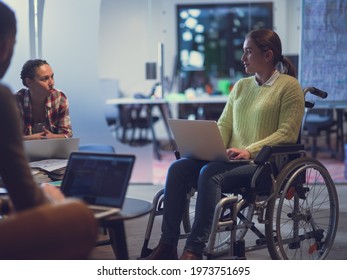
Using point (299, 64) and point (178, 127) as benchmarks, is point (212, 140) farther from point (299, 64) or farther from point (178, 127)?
point (299, 64)

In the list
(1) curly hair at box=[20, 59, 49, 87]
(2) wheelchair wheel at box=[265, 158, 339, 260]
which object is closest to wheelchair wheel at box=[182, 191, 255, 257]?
(2) wheelchair wheel at box=[265, 158, 339, 260]

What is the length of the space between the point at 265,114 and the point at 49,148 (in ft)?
3.10

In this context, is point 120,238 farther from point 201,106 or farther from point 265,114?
point 201,106

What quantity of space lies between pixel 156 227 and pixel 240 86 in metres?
1.08

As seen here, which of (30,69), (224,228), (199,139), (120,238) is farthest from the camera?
(30,69)

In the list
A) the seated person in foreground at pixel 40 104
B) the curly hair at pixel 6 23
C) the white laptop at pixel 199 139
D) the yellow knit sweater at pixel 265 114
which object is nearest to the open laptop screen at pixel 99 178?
the curly hair at pixel 6 23

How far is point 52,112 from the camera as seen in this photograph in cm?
341

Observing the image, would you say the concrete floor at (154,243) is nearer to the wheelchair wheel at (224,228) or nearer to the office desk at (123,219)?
the wheelchair wheel at (224,228)

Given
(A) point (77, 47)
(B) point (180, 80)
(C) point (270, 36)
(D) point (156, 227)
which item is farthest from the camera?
(B) point (180, 80)

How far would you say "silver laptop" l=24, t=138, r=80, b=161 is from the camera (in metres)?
2.84

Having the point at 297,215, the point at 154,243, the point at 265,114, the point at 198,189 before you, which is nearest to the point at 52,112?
the point at 154,243

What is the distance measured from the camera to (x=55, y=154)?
2906mm
